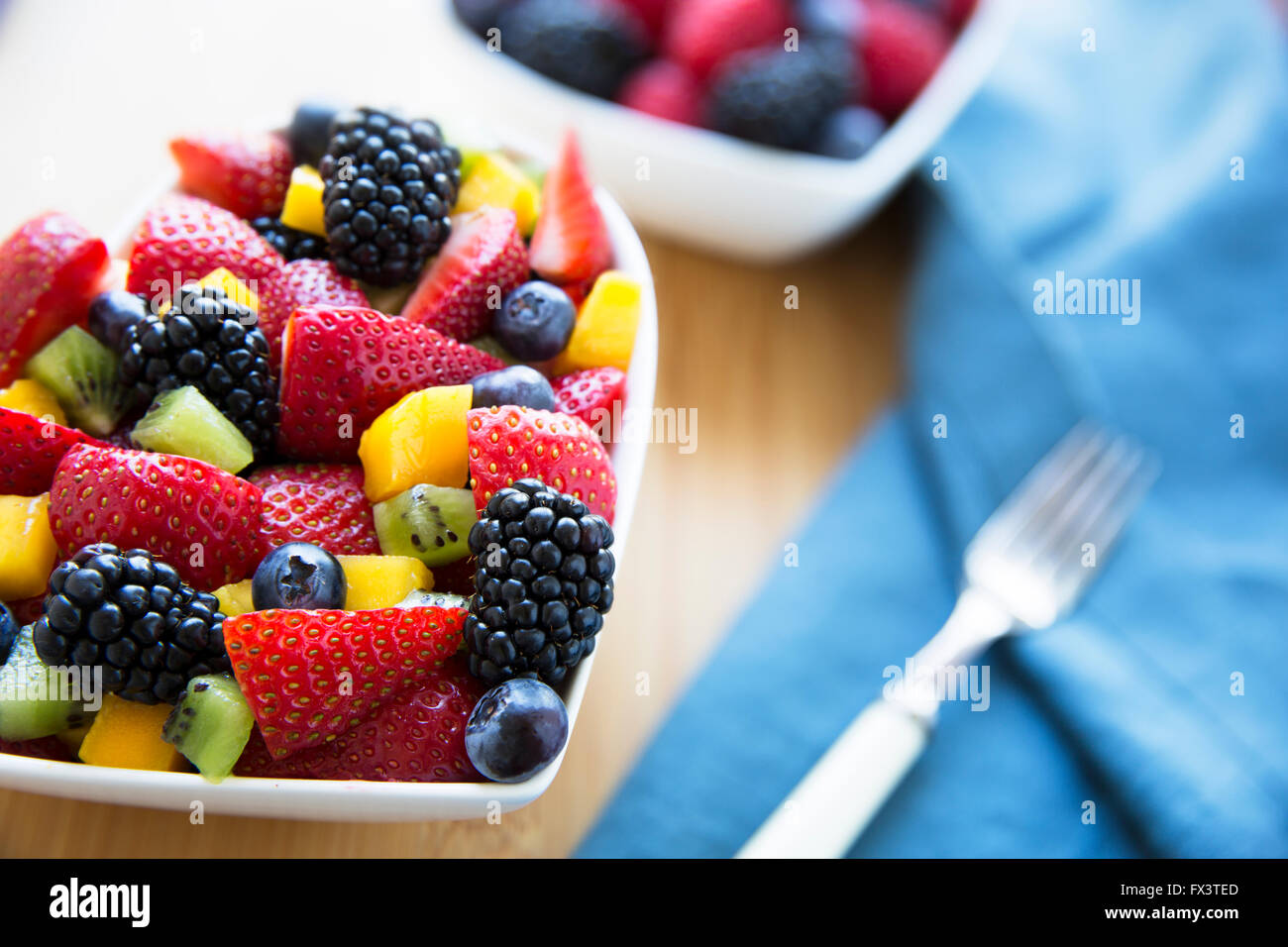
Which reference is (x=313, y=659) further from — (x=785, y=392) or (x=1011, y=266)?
(x=1011, y=266)

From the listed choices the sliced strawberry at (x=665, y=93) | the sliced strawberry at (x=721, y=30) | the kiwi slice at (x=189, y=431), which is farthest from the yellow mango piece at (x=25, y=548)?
the sliced strawberry at (x=721, y=30)

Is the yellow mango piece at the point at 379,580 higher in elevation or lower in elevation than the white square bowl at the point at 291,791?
higher

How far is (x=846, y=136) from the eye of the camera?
1.54 metres

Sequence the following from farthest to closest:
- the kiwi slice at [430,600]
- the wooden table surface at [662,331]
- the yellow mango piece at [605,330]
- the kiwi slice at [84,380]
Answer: the wooden table surface at [662,331] → the yellow mango piece at [605,330] → the kiwi slice at [84,380] → the kiwi slice at [430,600]

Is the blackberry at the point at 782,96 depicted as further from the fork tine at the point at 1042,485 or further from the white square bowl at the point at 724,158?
the fork tine at the point at 1042,485

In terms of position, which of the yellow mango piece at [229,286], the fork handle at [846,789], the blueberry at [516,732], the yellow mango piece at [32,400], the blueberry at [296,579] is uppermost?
the yellow mango piece at [229,286]

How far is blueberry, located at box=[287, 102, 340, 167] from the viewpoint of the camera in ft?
4.04

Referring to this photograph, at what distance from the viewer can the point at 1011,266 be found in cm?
154

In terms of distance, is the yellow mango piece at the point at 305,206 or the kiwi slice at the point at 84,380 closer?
the kiwi slice at the point at 84,380

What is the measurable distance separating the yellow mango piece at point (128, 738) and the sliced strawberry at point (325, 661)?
0.08 meters

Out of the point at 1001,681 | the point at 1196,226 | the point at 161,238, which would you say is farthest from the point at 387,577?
the point at 1196,226

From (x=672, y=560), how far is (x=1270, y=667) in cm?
74

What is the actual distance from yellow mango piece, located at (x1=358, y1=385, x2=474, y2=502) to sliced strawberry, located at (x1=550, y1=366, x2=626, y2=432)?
0.13 meters

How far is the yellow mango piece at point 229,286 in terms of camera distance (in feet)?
3.49
